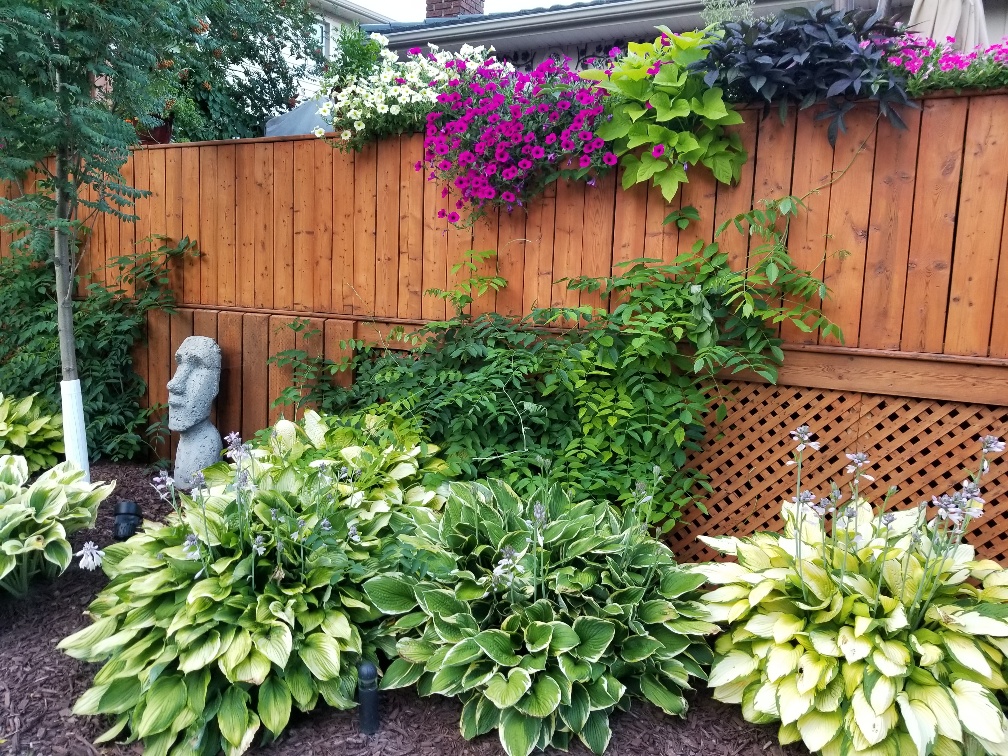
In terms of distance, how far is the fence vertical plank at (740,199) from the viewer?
3.11m

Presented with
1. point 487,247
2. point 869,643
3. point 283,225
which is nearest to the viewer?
point 869,643

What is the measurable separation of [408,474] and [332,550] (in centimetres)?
67

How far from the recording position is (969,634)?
204 cm

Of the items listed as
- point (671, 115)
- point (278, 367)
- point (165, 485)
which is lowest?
point (165, 485)

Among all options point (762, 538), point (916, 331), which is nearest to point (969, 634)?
point (762, 538)

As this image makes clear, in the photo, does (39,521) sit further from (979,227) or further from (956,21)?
(956,21)

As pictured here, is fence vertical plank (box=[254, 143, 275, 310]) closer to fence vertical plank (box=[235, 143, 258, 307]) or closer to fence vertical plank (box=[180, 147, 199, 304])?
fence vertical plank (box=[235, 143, 258, 307])

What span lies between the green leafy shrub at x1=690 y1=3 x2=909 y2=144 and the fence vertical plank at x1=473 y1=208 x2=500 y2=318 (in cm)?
118

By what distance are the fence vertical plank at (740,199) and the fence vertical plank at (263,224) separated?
2.64 m

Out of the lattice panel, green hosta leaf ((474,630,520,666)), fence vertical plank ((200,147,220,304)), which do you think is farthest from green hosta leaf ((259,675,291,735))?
fence vertical plank ((200,147,220,304))

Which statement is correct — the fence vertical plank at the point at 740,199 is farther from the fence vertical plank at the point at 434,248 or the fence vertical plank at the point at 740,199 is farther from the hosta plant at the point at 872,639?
the fence vertical plank at the point at 434,248

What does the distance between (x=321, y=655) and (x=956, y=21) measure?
14.2 feet

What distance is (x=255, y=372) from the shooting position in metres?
4.48

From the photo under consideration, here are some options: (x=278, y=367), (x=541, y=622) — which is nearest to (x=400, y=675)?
(x=541, y=622)
